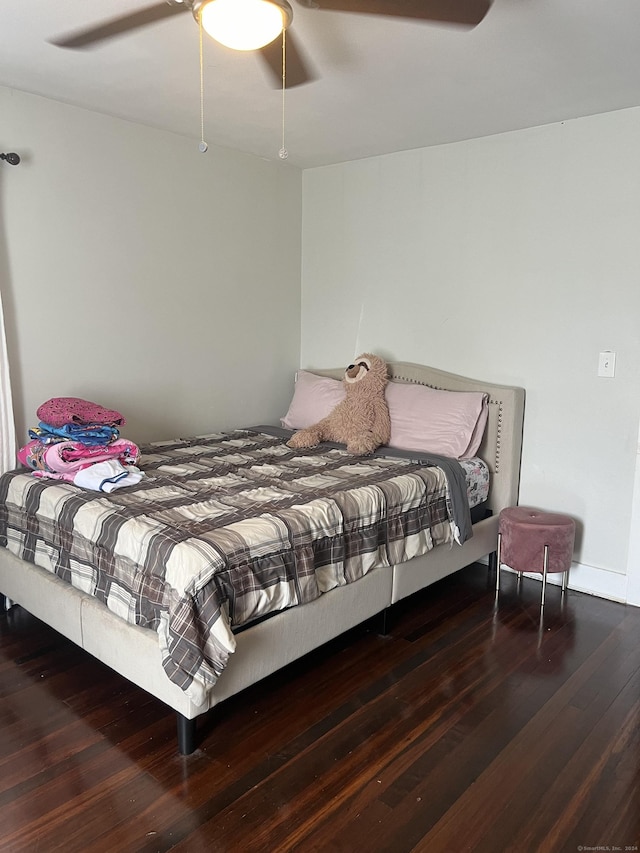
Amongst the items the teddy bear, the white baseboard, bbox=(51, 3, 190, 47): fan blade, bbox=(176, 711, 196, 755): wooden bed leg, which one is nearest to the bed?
bbox=(176, 711, 196, 755): wooden bed leg

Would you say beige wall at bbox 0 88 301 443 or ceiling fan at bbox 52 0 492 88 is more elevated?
ceiling fan at bbox 52 0 492 88

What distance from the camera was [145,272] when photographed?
337 centimetres

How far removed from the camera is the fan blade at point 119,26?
73.7 inches

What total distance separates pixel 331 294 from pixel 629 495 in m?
2.15

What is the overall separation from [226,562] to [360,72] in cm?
192

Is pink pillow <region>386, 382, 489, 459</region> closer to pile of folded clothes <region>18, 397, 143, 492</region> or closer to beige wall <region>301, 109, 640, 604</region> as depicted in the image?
beige wall <region>301, 109, 640, 604</region>

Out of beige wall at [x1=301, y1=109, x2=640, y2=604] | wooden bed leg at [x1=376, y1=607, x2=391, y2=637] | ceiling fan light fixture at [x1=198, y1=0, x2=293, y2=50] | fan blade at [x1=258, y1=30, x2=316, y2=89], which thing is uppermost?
fan blade at [x1=258, y1=30, x2=316, y2=89]

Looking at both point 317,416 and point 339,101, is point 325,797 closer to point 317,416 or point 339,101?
point 317,416

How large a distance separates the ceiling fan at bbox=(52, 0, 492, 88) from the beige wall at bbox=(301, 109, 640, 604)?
131 cm

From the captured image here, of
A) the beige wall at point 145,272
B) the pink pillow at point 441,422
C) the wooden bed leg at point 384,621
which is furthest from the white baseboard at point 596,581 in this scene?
the beige wall at point 145,272

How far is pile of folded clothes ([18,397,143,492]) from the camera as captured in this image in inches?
101

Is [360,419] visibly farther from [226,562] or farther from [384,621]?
[226,562]

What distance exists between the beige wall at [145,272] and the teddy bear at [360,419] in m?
0.75

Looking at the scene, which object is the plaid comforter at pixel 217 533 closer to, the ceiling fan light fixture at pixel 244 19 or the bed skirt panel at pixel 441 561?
the bed skirt panel at pixel 441 561
